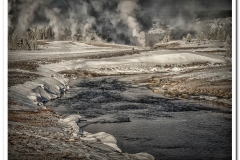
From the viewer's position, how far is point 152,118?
734cm

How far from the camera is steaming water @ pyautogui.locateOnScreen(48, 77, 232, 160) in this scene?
19.6 ft

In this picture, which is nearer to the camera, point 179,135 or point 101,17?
point 179,135

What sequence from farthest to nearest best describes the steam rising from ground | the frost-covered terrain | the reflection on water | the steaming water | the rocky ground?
1. the frost-covered terrain
2. the steam rising from ground
3. the steaming water
4. the reflection on water
5. the rocky ground

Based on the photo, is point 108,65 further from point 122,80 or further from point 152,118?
point 152,118

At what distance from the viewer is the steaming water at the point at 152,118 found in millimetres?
5988

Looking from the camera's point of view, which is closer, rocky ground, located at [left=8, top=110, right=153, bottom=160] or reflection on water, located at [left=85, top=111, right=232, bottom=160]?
rocky ground, located at [left=8, top=110, right=153, bottom=160]

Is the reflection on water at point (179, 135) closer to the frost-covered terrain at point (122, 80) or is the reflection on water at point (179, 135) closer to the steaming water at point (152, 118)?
the steaming water at point (152, 118)

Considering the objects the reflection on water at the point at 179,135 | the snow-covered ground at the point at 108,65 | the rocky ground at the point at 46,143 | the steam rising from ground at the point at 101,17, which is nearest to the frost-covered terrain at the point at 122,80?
the snow-covered ground at the point at 108,65

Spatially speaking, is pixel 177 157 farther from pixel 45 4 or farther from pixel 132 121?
pixel 45 4

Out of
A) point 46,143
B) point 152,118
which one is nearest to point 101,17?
point 152,118

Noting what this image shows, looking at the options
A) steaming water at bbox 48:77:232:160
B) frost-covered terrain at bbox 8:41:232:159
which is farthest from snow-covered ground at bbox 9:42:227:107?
steaming water at bbox 48:77:232:160

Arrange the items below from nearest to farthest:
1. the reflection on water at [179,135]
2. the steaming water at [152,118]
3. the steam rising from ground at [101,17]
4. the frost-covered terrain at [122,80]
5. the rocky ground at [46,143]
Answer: the rocky ground at [46,143], the reflection on water at [179,135], the steaming water at [152,118], the steam rising from ground at [101,17], the frost-covered terrain at [122,80]

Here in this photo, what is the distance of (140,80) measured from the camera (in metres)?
8.76

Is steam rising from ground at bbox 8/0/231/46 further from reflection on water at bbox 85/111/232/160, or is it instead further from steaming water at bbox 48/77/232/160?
reflection on water at bbox 85/111/232/160
